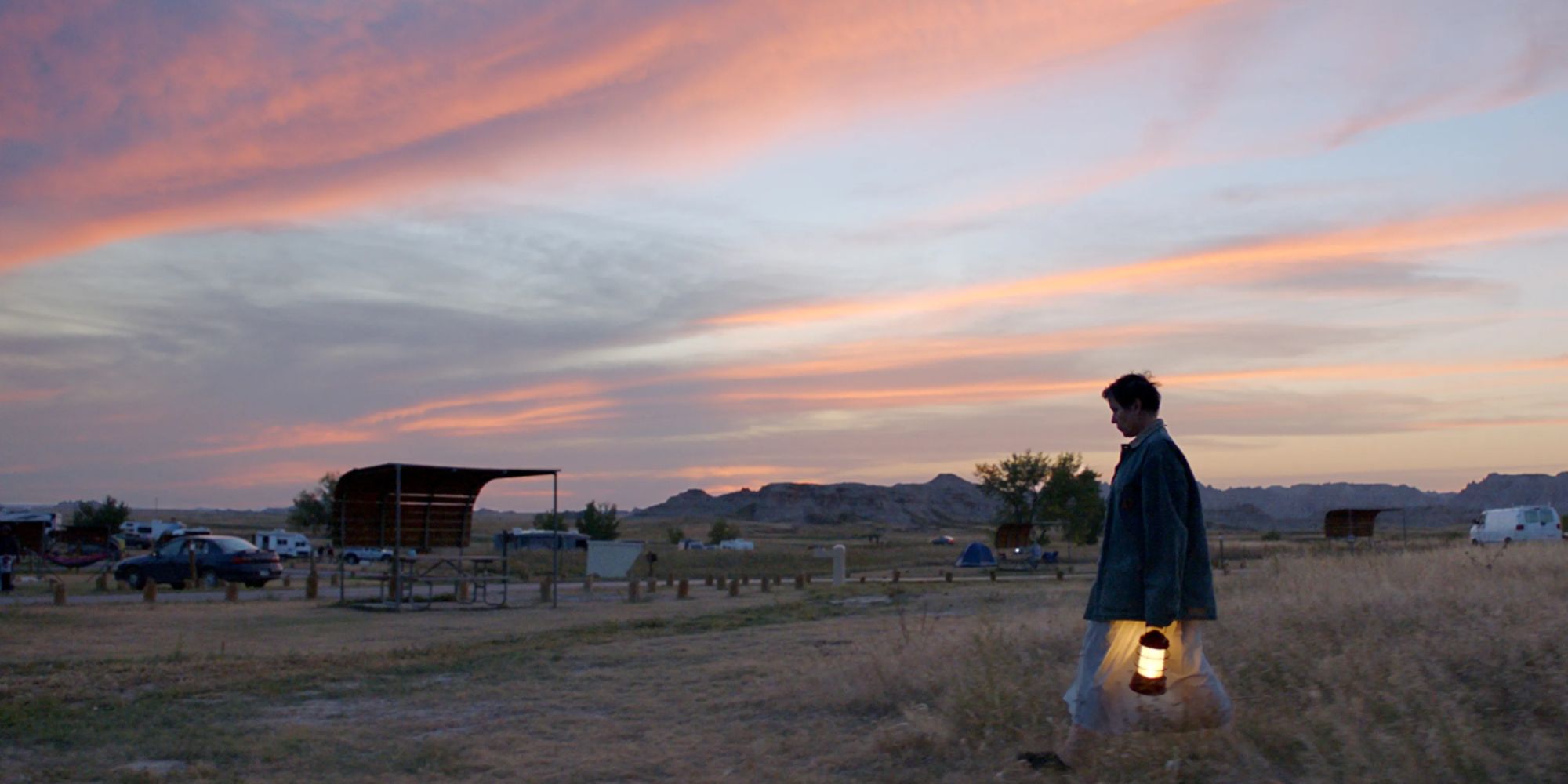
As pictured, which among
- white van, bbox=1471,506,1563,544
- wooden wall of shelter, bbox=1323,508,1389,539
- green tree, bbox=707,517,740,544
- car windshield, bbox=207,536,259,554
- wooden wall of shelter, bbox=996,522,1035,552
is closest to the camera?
car windshield, bbox=207,536,259,554

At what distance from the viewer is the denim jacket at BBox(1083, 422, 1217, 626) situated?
576 cm

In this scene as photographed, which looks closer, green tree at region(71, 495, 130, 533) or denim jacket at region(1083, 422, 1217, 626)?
denim jacket at region(1083, 422, 1217, 626)

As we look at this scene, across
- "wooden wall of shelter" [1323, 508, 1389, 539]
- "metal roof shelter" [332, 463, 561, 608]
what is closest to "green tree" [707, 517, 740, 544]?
"wooden wall of shelter" [1323, 508, 1389, 539]

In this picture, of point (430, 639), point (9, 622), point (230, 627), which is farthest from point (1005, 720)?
point (9, 622)

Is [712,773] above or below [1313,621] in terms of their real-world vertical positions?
below

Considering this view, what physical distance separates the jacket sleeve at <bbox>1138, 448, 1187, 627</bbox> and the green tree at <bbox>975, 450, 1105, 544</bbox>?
57248 millimetres

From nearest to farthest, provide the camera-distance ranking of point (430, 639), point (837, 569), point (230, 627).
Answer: point (430, 639)
point (230, 627)
point (837, 569)

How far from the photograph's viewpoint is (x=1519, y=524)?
3766 cm

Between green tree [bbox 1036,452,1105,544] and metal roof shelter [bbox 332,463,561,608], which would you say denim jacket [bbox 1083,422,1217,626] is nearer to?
metal roof shelter [bbox 332,463,561,608]

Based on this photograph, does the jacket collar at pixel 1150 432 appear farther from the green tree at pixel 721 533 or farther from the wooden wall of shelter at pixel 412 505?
the green tree at pixel 721 533

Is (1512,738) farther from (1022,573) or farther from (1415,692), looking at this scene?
(1022,573)

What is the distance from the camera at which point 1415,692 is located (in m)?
6.39

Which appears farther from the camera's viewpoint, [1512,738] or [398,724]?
[398,724]

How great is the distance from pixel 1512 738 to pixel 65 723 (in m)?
9.08
